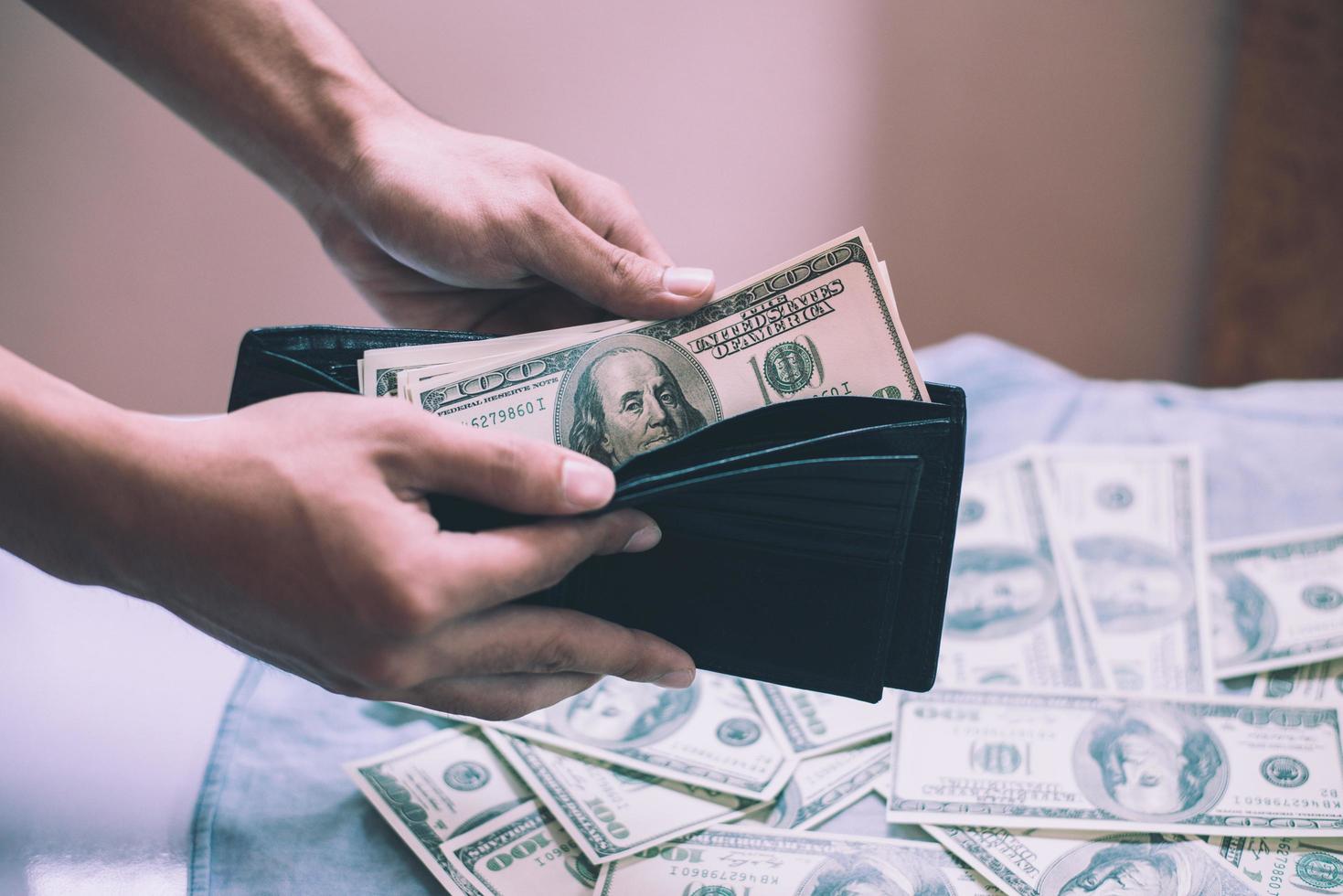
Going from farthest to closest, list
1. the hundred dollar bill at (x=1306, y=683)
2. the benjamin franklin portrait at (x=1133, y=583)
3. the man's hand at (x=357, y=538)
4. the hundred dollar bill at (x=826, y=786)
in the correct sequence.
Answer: the benjamin franklin portrait at (x=1133, y=583) → the hundred dollar bill at (x=1306, y=683) → the hundred dollar bill at (x=826, y=786) → the man's hand at (x=357, y=538)

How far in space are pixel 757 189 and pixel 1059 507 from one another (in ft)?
4.32

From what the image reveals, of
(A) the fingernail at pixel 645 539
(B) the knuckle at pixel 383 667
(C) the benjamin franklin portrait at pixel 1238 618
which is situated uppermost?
(A) the fingernail at pixel 645 539

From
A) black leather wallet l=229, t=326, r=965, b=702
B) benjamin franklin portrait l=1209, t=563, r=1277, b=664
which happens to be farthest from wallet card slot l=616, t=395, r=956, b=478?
benjamin franklin portrait l=1209, t=563, r=1277, b=664

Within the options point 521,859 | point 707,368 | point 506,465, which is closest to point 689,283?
point 707,368

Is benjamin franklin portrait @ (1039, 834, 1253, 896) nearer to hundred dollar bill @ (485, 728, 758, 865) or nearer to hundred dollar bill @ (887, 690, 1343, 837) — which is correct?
hundred dollar bill @ (887, 690, 1343, 837)

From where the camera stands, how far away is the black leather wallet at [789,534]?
725 mm

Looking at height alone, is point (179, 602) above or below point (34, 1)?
below

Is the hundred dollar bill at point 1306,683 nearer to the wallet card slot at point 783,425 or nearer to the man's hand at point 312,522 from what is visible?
the wallet card slot at point 783,425

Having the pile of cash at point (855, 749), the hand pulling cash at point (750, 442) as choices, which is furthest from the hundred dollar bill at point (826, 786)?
the hand pulling cash at point (750, 442)

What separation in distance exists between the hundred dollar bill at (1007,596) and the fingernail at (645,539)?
16.7 inches

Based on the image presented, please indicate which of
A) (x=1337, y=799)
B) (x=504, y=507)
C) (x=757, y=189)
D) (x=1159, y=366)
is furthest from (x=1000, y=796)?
(x=1159, y=366)

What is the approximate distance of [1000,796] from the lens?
856mm

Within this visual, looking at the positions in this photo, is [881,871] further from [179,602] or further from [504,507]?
[179,602]

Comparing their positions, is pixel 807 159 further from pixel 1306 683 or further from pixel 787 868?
pixel 787 868
